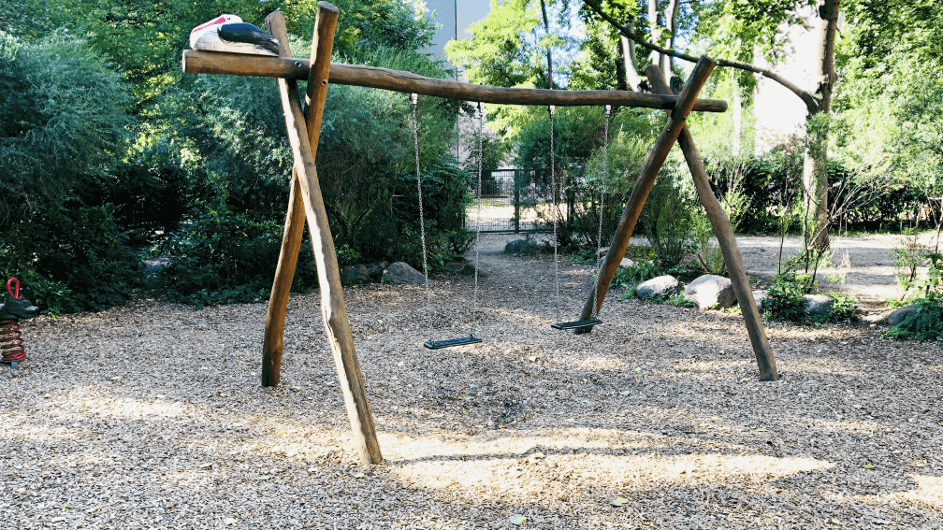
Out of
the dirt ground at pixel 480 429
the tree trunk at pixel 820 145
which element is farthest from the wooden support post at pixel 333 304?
the tree trunk at pixel 820 145

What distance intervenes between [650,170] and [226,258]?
212 inches

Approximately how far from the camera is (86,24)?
36.2 ft

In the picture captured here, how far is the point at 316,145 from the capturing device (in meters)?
3.94

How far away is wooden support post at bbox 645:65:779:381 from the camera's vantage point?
4918 mm

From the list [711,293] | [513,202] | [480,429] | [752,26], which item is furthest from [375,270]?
[752,26]

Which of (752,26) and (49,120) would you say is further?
(752,26)

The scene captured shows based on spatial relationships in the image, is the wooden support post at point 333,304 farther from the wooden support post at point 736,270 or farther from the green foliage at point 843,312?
the green foliage at point 843,312

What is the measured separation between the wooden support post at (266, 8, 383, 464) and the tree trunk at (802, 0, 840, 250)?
18.2 feet

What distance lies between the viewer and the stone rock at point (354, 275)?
8758 millimetres

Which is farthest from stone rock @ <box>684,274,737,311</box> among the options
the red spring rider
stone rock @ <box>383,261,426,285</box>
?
the red spring rider

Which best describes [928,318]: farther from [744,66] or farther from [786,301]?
[744,66]

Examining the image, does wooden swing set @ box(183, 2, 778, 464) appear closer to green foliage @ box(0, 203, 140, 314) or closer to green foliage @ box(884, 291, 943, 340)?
green foliage @ box(884, 291, 943, 340)

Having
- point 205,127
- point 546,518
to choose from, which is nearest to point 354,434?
point 546,518

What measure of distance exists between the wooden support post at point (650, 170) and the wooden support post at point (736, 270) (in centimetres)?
14
